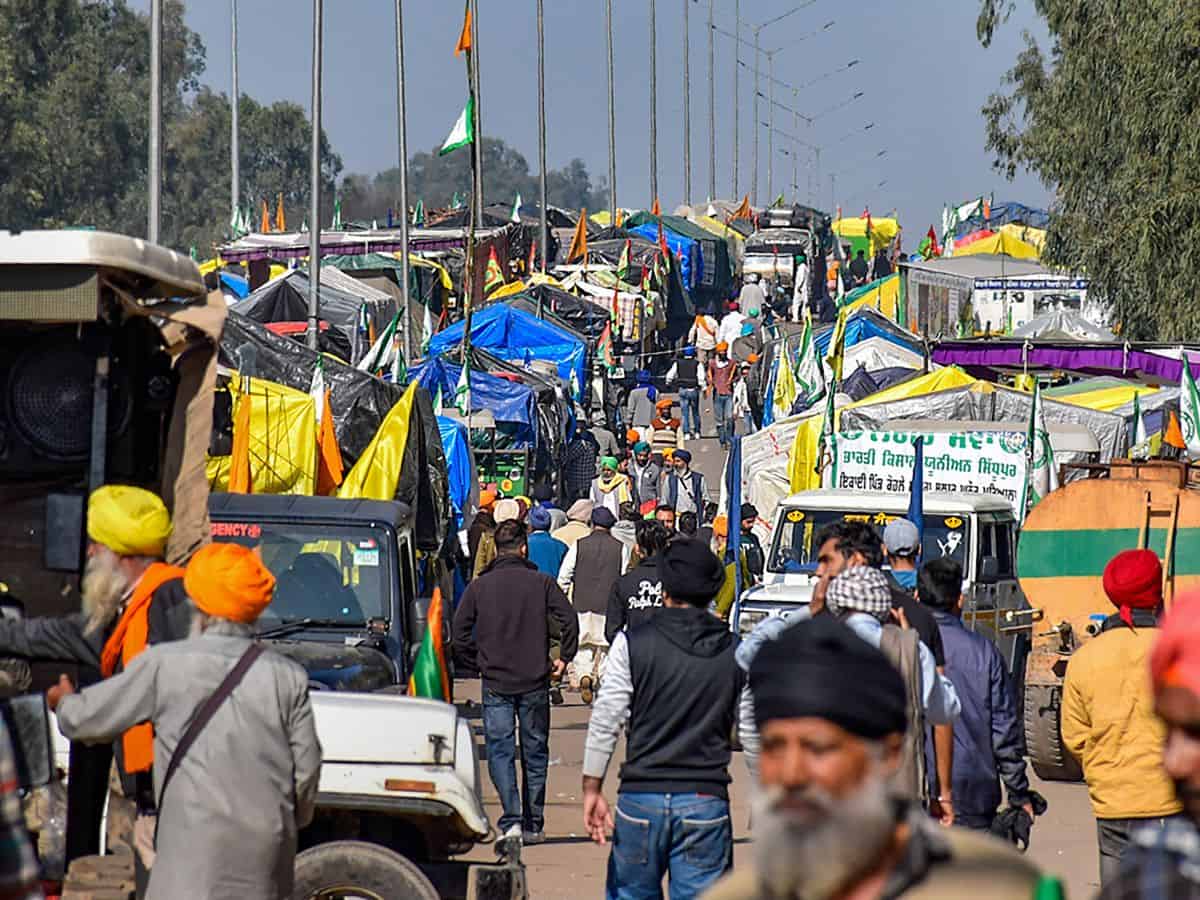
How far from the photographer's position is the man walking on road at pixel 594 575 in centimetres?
1584

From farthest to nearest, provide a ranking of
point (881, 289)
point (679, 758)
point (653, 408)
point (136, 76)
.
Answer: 1. point (136, 76)
2. point (881, 289)
3. point (653, 408)
4. point (679, 758)

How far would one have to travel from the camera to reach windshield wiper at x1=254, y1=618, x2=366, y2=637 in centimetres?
934

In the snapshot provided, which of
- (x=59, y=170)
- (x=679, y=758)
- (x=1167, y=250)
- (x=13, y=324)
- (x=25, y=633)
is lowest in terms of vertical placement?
(x=679, y=758)

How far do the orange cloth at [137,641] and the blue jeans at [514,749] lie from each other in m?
4.69

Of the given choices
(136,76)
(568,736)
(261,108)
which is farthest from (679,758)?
(261,108)

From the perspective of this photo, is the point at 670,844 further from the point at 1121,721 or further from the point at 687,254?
the point at 687,254

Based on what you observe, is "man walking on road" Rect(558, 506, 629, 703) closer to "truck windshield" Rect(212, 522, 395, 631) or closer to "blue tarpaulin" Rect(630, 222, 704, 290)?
"truck windshield" Rect(212, 522, 395, 631)

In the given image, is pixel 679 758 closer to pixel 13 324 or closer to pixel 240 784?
pixel 240 784

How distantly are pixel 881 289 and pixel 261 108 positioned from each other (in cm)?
8087

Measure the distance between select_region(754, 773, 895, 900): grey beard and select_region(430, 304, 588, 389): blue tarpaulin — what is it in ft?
102

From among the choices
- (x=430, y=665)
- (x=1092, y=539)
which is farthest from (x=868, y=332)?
(x=430, y=665)

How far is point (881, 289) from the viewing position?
53.2m

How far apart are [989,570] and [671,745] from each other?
9.09 meters

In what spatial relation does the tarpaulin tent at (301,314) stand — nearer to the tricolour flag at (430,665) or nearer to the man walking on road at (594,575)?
the man walking on road at (594,575)
